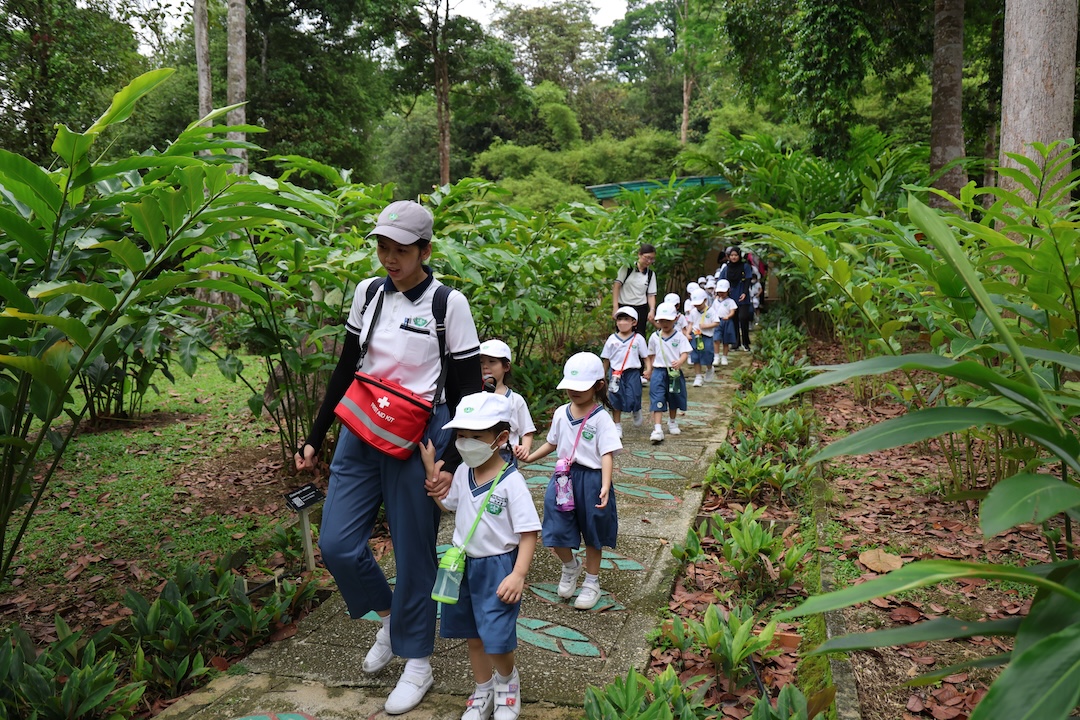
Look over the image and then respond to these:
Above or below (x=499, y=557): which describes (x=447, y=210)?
above

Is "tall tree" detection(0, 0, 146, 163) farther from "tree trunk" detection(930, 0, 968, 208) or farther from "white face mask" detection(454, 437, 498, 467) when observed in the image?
"tree trunk" detection(930, 0, 968, 208)

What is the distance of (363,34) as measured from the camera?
65.9 ft

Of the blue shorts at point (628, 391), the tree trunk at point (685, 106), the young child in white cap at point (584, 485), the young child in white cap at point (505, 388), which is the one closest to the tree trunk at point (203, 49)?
the blue shorts at point (628, 391)

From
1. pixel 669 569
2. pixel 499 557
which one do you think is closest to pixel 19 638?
pixel 499 557

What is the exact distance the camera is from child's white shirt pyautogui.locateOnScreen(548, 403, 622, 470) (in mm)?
3787

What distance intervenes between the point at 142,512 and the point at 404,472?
10.0ft

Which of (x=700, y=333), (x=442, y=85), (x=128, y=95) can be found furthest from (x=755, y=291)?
(x=442, y=85)

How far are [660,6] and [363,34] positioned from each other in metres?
25.8

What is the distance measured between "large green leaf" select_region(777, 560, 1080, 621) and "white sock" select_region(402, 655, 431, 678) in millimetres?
2068

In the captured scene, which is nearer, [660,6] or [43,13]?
[43,13]

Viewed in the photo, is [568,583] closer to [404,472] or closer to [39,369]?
[404,472]

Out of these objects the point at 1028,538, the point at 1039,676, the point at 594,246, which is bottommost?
the point at 1028,538

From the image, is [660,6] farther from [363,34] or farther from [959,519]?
[959,519]

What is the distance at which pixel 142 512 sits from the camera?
196 inches
